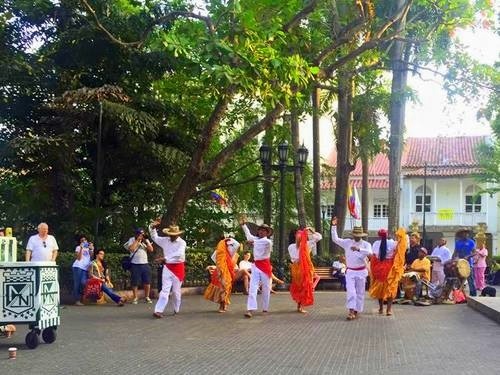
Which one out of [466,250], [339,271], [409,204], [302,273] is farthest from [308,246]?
[409,204]

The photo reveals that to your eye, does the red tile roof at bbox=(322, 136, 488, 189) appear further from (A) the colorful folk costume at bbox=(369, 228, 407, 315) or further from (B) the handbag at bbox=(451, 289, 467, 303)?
(A) the colorful folk costume at bbox=(369, 228, 407, 315)

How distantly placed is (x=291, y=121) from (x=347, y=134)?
7.55ft

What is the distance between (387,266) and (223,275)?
3.41 m

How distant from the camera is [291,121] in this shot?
83.0 feet

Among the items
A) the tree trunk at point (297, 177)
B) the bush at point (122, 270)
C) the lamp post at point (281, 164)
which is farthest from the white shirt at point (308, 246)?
the tree trunk at point (297, 177)

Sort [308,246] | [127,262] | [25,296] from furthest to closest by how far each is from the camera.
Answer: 1. [127,262]
2. [308,246]
3. [25,296]

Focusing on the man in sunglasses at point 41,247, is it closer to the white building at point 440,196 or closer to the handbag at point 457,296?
the handbag at point 457,296

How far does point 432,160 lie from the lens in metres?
Result: 50.8

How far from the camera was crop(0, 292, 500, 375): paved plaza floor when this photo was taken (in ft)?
25.9

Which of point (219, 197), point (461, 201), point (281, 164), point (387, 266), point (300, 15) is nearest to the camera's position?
point (387, 266)

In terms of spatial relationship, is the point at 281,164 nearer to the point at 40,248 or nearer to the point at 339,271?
the point at 339,271

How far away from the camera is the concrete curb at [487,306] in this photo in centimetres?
1275

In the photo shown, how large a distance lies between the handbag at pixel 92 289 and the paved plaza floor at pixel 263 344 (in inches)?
43.4

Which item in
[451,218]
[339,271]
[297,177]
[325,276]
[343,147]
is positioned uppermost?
[343,147]
